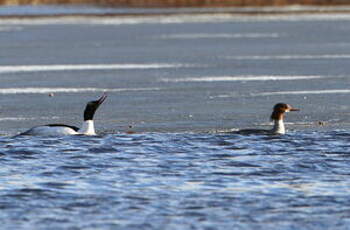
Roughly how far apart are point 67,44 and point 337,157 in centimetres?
1715

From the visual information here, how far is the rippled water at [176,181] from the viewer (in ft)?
29.9

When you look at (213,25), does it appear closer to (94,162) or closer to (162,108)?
(162,108)

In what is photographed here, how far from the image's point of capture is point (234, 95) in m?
17.3

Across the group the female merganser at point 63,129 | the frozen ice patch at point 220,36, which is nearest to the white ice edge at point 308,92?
the female merganser at point 63,129

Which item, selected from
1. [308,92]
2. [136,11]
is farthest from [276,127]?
[136,11]

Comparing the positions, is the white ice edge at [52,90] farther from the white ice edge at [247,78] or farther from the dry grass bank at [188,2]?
the dry grass bank at [188,2]

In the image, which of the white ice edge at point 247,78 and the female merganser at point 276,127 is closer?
the female merganser at point 276,127

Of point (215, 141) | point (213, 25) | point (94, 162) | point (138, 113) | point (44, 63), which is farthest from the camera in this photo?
point (213, 25)

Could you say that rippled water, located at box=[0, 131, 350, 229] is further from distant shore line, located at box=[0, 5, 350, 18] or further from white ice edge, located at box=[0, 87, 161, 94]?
distant shore line, located at box=[0, 5, 350, 18]

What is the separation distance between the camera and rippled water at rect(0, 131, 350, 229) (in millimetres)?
9109

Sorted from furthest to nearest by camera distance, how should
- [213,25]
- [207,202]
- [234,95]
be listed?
[213,25] → [234,95] → [207,202]

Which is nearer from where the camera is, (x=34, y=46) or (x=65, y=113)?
(x=65, y=113)

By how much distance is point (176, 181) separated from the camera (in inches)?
416

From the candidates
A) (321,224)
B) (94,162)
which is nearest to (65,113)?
(94,162)
